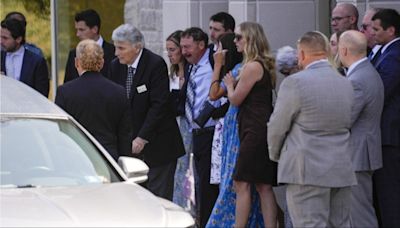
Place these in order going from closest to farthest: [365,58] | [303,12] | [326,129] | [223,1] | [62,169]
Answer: [62,169] < [326,129] < [365,58] < [303,12] < [223,1]

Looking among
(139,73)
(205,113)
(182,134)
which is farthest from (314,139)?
(182,134)

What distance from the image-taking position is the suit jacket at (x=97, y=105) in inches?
392

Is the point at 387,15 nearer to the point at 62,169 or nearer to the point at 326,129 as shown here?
the point at 326,129

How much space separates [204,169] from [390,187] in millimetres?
2164

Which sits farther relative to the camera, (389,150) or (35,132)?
(389,150)

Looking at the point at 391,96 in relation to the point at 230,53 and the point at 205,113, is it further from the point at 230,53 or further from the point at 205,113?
the point at 205,113

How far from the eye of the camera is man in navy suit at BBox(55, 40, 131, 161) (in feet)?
32.7

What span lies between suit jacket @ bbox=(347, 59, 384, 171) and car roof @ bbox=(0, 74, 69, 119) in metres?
2.52

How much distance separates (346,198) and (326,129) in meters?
0.62

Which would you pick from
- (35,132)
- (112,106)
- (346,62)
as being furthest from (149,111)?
(35,132)

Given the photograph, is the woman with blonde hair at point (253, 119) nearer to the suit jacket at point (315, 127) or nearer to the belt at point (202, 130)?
the belt at point (202, 130)

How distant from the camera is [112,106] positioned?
32.8 ft

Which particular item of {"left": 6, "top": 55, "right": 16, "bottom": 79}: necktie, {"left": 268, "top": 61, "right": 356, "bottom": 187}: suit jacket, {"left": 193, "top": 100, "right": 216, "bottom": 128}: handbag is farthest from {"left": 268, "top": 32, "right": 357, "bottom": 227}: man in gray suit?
{"left": 6, "top": 55, "right": 16, "bottom": 79}: necktie

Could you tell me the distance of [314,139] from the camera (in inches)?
341
